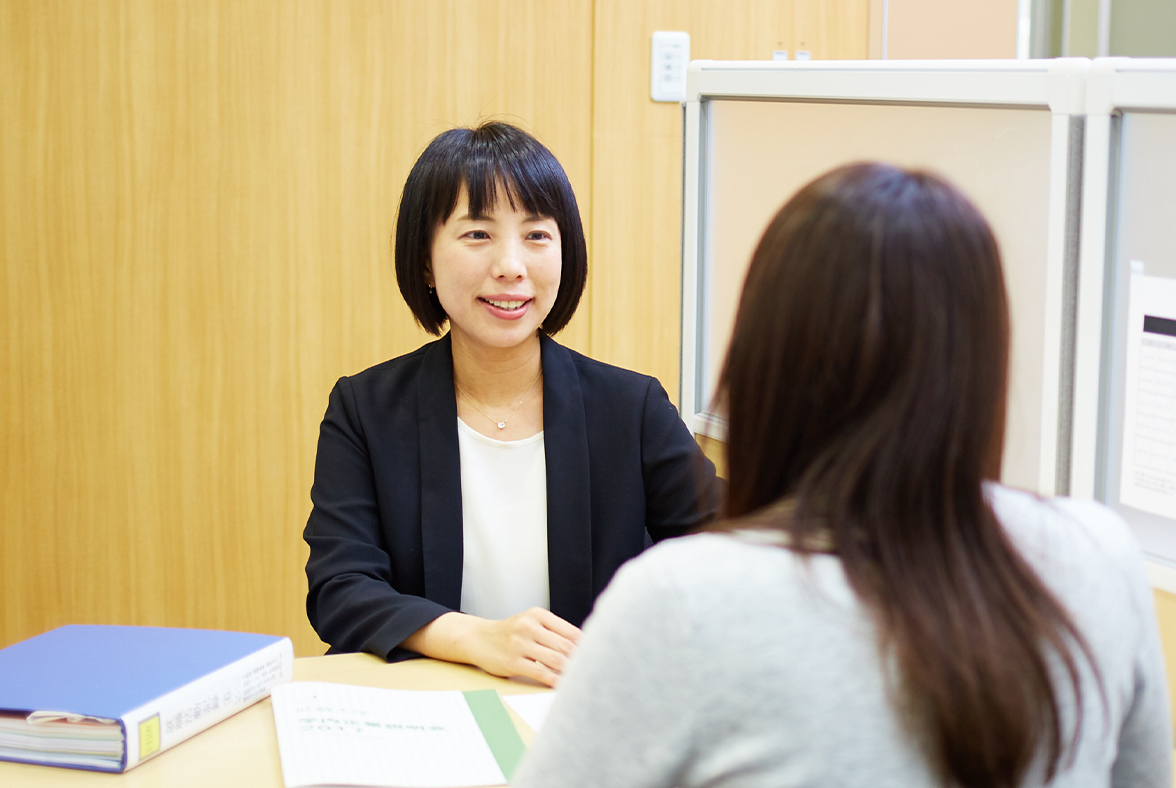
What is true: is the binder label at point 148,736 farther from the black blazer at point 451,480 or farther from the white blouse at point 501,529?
the white blouse at point 501,529

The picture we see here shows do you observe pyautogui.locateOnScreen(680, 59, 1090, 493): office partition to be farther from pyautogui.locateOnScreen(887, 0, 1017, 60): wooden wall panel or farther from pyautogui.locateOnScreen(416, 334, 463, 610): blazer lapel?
pyautogui.locateOnScreen(887, 0, 1017, 60): wooden wall panel

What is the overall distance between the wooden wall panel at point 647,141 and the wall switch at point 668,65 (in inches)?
0.6

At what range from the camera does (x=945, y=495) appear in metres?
0.61

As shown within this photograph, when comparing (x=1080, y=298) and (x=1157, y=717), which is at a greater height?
(x=1080, y=298)

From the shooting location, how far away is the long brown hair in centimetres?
58

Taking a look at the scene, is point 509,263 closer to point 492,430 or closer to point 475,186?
point 475,186

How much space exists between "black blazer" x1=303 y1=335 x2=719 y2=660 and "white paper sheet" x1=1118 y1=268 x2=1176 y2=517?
50 centimetres

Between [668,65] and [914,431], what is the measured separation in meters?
2.14

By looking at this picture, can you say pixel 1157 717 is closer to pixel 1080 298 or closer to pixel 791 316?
pixel 791 316

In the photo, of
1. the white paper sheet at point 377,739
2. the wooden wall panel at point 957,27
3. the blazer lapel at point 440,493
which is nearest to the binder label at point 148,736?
the white paper sheet at point 377,739

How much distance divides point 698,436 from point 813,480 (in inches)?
40.2

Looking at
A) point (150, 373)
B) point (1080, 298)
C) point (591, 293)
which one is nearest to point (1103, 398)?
point (1080, 298)


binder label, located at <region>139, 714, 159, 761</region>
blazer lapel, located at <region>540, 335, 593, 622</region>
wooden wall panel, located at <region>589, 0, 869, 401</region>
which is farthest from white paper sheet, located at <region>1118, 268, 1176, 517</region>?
wooden wall panel, located at <region>589, 0, 869, 401</region>

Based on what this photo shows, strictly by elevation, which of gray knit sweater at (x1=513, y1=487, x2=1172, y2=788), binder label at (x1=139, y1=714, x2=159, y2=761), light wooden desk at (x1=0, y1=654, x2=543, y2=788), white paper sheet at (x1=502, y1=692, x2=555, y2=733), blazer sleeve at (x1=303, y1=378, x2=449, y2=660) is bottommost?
light wooden desk at (x1=0, y1=654, x2=543, y2=788)
